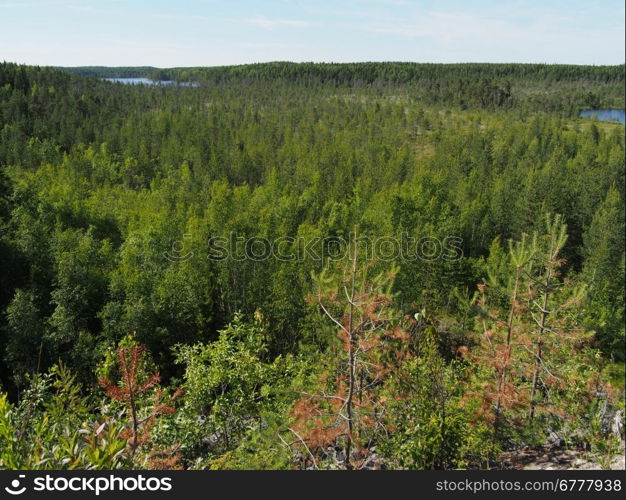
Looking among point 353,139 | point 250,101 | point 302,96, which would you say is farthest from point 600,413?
point 302,96

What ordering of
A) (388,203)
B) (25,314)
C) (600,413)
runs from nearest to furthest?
(600,413), (25,314), (388,203)

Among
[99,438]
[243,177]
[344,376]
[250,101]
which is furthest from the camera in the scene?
[250,101]

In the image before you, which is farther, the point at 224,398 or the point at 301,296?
the point at 301,296

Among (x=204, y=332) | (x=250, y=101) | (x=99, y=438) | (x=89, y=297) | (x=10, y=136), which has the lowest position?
(x=204, y=332)

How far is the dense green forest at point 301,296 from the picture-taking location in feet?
36.0

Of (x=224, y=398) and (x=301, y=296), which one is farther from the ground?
(x=224, y=398)

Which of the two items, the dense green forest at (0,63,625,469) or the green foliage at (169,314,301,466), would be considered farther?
the green foliage at (169,314,301,466)

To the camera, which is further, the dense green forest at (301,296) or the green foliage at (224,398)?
the green foliage at (224,398)

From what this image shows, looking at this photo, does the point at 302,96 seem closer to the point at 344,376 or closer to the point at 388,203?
the point at 388,203

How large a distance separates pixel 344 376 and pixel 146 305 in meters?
22.9

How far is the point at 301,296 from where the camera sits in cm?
3366

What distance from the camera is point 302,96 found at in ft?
543

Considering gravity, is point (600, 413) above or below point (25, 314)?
above

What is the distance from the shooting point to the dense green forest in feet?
36.0
